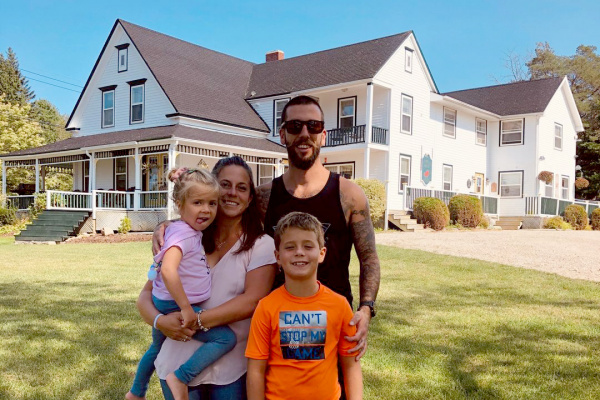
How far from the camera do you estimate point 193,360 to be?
269 centimetres

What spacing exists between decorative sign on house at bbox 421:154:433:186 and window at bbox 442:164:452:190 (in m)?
1.63

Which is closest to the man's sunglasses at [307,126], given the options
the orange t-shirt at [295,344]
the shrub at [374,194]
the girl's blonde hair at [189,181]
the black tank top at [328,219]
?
the black tank top at [328,219]

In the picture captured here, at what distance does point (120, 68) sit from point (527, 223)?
21893mm

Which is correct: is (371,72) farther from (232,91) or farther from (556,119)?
(556,119)

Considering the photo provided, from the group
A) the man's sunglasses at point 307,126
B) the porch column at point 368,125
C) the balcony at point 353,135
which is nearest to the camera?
the man's sunglasses at point 307,126

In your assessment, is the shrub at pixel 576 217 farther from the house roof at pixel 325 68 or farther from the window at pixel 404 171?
the house roof at pixel 325 68

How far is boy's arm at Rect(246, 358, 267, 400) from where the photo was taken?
2623 mm

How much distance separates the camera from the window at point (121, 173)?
25.9 metres

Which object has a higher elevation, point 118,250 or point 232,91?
point 232,91

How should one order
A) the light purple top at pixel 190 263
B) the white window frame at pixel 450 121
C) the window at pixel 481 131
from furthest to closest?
the window at pixel 481 131
the white window frame at pixel 450 121
the light purple top at pixel 190 263

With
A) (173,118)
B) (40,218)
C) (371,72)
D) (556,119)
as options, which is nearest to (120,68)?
(173,118)

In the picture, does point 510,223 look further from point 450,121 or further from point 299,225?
point 299,225

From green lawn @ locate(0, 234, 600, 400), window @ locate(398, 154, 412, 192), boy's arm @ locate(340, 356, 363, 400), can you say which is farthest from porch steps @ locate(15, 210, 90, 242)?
boy's arm @ locate(340, 356, 363, 400)

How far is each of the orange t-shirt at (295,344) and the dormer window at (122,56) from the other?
25.5 m
